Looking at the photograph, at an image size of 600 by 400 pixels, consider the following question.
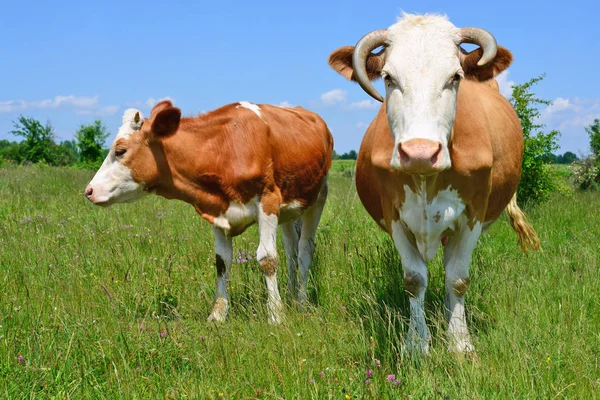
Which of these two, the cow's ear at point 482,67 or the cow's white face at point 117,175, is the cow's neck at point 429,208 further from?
the cow's white face at point 117,175

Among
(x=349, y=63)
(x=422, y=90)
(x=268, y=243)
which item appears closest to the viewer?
(x=422, y=90)

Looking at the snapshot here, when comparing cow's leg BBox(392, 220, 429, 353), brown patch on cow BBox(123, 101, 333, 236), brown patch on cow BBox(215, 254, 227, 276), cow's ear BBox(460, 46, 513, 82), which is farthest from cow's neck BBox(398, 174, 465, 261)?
brown patch on cow BBox(215, 254, 227, 276)

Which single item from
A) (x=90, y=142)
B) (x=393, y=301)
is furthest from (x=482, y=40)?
(x=90, y=142)

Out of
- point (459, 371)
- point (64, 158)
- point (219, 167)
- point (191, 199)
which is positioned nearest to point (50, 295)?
point (191, 199)

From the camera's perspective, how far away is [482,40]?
143 inches

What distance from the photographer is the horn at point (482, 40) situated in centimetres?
354

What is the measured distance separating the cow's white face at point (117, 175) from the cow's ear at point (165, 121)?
0.48 ft

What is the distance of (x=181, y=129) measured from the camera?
17.7 feet

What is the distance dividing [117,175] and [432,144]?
3.24 meters

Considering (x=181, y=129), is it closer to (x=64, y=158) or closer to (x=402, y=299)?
(x=402, y=299)

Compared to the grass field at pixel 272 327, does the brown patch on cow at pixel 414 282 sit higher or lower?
higher

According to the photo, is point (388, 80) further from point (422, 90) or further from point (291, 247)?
point (291, 247)

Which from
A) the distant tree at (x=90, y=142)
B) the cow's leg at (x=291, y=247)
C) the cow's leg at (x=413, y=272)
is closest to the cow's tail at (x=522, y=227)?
the cow's leg at (x=413, y=272)

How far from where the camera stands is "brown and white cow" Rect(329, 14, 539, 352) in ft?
10.8
